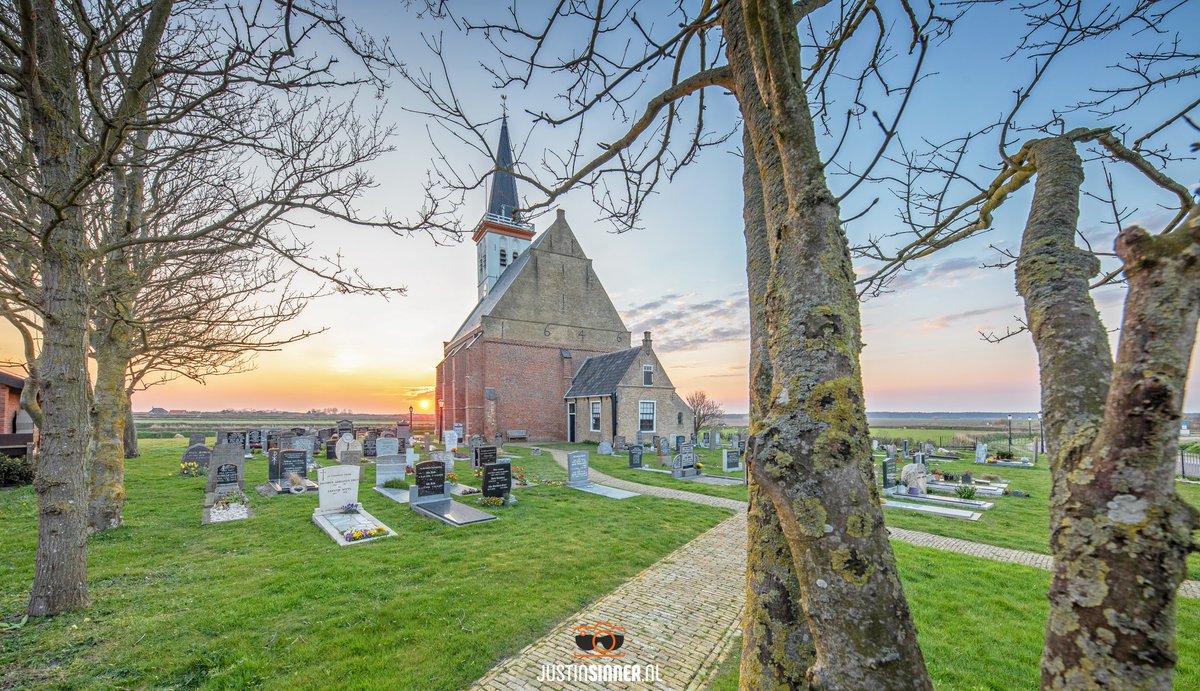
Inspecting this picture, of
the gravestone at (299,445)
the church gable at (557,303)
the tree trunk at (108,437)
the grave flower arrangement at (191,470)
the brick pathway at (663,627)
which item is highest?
A: the church gable at (557,303)

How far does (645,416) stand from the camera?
28.5 meters

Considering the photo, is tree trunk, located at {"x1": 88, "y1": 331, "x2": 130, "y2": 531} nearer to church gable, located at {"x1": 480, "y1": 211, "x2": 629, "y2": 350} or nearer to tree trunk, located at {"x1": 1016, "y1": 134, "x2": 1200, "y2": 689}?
tree trunk, located at {"x1": 1016, "y1": 134, "x2": 1200, "y2": 689}

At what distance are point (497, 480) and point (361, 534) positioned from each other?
11.7 feet

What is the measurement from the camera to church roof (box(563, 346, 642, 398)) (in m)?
28.2

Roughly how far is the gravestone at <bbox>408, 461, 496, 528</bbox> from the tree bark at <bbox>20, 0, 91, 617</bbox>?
5386 mm

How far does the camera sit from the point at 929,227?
11.8 feet

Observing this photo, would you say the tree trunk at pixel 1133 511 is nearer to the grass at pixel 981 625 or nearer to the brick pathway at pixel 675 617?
the grass at pixel 981 625

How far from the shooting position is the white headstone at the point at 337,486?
1010 cm

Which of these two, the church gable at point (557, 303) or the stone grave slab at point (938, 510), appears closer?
A: the stone grave slab at point (938, 510)

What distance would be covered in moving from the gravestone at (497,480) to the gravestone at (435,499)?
2.50 ft

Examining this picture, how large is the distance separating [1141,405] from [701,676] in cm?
428

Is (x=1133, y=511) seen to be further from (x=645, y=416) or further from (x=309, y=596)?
(x=645, y=416)

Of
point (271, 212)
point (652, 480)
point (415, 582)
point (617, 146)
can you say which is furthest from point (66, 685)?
point (652, 480)

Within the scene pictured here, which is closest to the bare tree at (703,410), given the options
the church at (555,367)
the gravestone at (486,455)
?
the church at (555,367)
